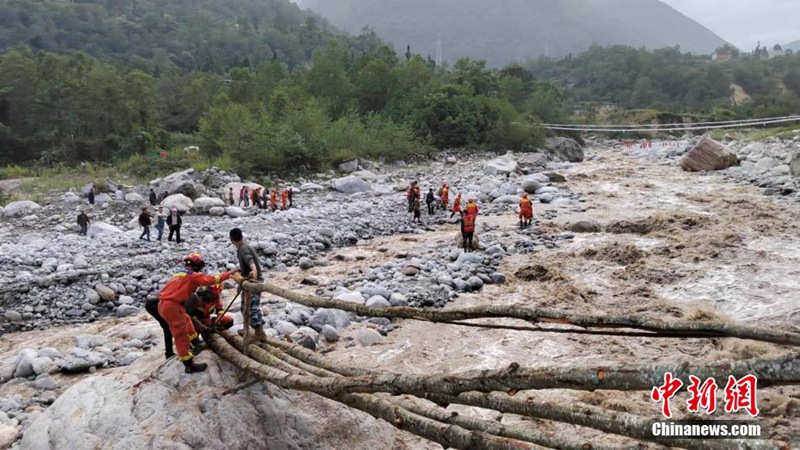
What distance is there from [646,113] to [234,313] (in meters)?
59.8

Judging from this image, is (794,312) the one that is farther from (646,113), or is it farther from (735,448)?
(646,113)

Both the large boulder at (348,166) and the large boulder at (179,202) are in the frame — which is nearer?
the large boulder at (179,202)

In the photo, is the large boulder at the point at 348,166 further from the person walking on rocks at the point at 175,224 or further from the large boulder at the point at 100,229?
the person walking on rocks at the point at 175,224

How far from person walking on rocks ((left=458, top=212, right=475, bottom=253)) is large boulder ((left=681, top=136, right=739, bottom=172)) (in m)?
19.6

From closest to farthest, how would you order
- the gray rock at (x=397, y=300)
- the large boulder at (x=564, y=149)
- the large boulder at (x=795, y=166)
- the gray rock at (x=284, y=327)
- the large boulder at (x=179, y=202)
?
the gray rock at (x=284, y=327) → the gray rock at (x=397, y=300) → the large boulder at (x=179, y=202) → the large boulder at (x=795, y=166) → the large boulder at (x=564, y=149)

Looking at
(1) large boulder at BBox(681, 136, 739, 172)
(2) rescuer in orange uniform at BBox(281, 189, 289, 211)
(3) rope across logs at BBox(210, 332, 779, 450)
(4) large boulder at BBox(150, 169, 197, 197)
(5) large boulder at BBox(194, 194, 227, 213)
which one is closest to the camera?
(3) rope across logs at BBox(210, 332, 779, 450)

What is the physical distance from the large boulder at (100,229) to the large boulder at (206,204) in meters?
3.09

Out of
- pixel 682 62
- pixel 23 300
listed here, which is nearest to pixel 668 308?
pixel 23 300

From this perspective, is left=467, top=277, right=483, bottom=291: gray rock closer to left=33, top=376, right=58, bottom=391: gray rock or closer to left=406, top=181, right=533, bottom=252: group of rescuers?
left=406, top=181, right=533, bottom=252: group of rescuers

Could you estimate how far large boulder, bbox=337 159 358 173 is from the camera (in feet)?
90.2

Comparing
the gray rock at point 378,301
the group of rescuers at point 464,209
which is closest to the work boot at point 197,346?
the gray rock at point 378,301

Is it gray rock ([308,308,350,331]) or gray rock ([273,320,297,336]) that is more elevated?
gray rock ([273,320,297,336])

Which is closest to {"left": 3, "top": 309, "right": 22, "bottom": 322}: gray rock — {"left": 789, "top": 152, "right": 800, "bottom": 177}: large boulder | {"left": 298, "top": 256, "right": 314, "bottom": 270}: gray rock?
{"left": 298, "top": 256, "right": 314, "bottom": 270}: gray rock

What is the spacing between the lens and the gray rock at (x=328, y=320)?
8.41 m
